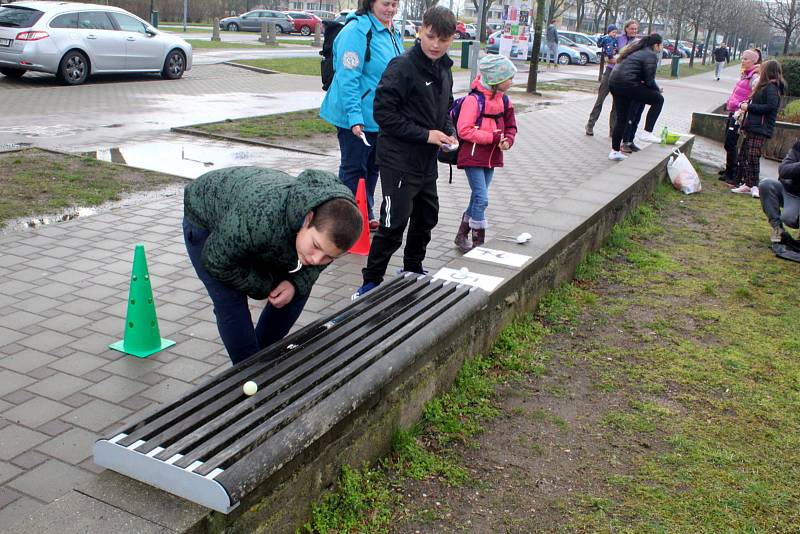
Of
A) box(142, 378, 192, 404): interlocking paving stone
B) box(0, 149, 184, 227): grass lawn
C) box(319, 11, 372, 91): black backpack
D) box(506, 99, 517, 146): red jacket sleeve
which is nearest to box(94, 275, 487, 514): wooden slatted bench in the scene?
box(142, 378, 192, 404): interlocking paving stone

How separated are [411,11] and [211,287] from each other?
9105cm

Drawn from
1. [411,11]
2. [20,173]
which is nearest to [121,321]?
[20,173]

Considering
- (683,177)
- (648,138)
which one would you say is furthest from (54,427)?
(648,138)

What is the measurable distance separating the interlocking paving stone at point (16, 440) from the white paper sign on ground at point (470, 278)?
2.24 metres

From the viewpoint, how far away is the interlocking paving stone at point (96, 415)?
3.39m

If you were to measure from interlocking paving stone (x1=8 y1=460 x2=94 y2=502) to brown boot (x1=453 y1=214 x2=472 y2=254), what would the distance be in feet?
12.1

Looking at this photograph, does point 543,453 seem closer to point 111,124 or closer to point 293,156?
point 293,156

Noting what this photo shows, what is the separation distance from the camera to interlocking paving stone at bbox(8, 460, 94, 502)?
2.88 meters

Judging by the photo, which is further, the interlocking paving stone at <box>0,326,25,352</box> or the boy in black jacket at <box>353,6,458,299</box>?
the boy in black jacket at <box>353,6,458,299</box>

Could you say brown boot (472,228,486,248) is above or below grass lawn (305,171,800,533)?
above

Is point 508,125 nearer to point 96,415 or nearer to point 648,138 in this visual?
point 96,415

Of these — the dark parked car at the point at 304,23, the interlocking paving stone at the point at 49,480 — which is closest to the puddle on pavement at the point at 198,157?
the interlocking paving stone at the point at 49,480

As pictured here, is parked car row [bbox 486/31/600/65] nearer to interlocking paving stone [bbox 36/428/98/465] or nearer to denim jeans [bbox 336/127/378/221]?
denim jeans [bbox 336/127/378/221]

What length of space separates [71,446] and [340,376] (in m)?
1.21
